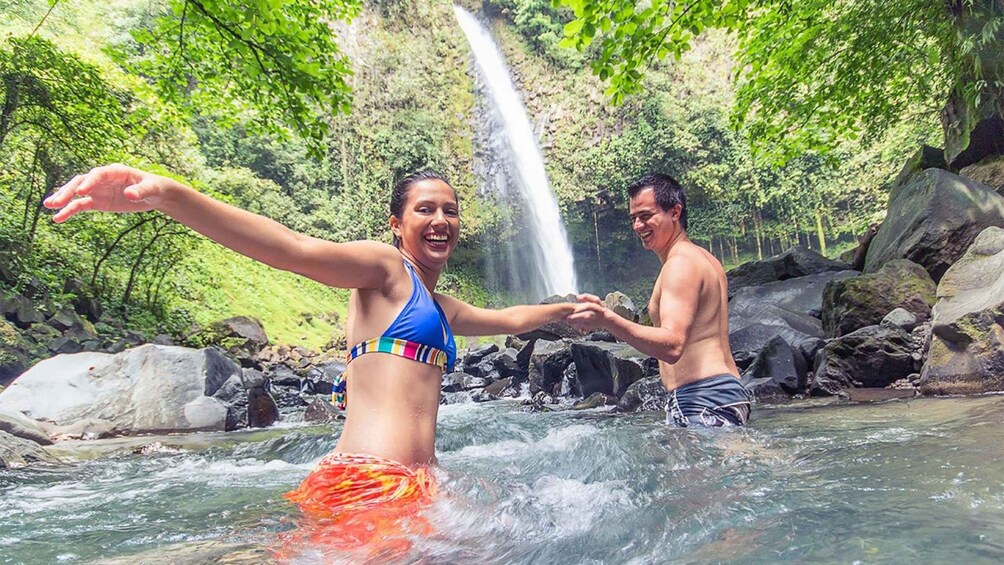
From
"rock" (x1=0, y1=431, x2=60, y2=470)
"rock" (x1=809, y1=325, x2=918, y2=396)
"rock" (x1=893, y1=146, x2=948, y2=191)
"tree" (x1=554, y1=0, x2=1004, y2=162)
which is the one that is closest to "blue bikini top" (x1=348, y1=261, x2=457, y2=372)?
"rock" (x1=0, y1=431, x2=60, y2=470)

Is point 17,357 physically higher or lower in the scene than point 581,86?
lower

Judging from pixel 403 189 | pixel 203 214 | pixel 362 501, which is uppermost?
pixel 403 189

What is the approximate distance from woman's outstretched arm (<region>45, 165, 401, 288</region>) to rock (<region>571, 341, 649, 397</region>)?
6499 mm

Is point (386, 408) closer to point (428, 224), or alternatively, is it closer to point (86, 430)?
point (428, 224)

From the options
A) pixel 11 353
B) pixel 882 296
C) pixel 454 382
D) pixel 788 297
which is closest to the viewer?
pixel 882 296

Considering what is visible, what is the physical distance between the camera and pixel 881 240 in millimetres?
9688

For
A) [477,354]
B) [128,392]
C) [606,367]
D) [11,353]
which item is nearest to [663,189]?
[606,367]

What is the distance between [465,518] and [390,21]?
37931mm

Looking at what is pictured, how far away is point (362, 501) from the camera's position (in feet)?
6.91

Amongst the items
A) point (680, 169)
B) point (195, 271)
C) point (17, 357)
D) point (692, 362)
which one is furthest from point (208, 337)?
point (680, 169)

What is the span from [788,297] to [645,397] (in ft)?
14.9

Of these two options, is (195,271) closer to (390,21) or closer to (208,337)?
(208,337)

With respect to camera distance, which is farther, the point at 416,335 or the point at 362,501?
the point at 416,335

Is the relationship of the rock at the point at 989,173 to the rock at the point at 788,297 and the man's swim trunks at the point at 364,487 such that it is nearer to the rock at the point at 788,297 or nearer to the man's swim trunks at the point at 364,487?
the rock at the point at 788,297
